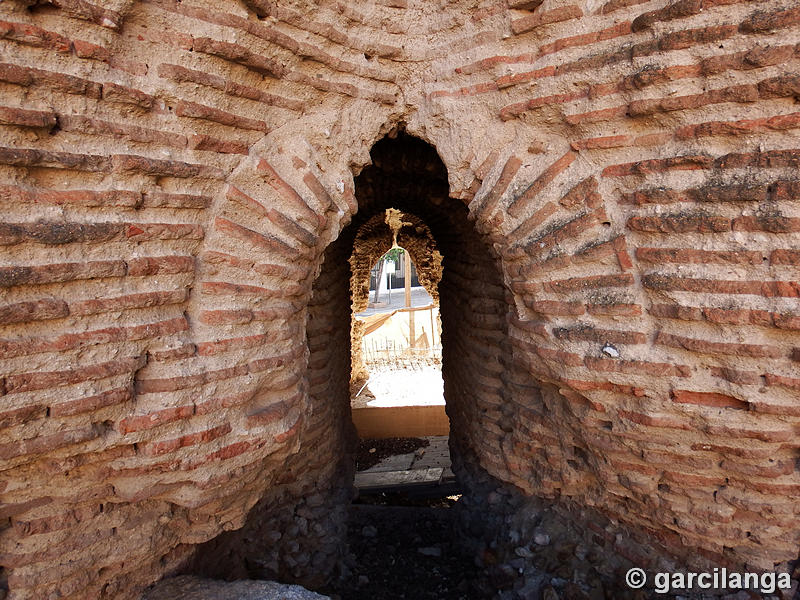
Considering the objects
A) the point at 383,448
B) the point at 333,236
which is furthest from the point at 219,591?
the point at 383,448

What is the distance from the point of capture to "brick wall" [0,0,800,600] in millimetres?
1735

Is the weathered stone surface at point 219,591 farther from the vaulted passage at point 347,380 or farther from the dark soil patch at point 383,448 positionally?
the dark soil patch at point 383,448

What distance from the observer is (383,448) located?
275 inches

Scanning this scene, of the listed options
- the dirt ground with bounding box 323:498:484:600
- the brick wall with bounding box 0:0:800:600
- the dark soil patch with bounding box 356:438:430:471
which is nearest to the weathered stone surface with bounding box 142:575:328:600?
the brick wall with bounding box 0:0:800:600

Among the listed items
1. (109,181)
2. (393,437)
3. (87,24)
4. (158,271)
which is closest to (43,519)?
(158,271)

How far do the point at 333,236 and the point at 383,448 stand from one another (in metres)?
5.12

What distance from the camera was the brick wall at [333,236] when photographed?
1.74 m

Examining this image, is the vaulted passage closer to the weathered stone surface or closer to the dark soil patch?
the weathered stone surface

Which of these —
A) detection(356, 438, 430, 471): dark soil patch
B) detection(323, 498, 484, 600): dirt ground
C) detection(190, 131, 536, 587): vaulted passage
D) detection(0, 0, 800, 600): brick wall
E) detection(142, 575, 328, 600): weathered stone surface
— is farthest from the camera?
detection(356, 438, 430, 471): dark soil patch

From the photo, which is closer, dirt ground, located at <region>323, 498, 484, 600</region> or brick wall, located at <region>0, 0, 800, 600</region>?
brick wall, located at <region>0, 0, 800, 600</region>

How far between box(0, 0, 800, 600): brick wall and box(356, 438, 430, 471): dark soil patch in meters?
4.28

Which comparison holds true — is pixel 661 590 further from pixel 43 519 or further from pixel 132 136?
pixel 132 136

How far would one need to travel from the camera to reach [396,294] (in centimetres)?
2783

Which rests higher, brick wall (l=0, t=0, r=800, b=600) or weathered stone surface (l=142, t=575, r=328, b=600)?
brick wall (l=0, t=0, r=800, b=600)
